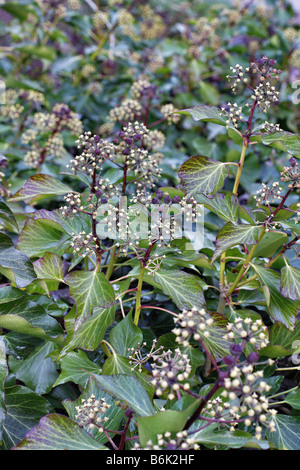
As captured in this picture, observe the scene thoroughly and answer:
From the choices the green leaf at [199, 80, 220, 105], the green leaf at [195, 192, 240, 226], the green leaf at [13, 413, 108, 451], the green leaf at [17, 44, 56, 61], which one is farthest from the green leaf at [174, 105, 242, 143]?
the green leaf at [17, 44, 56, 61]

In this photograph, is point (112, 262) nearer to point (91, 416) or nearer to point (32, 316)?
point (32, 316)

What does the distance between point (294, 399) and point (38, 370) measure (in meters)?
0.62

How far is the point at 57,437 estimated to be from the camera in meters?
0.75

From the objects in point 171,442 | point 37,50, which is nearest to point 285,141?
point 171,442

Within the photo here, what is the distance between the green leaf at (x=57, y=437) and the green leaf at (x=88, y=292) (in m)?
0.20

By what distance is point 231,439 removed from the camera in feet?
2.36

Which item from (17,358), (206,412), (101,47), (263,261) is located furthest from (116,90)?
(206,412)

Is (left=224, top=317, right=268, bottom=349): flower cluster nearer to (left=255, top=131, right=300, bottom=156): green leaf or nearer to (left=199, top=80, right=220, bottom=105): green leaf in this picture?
(left=255, top=131, right=300, bottom=156): green leaf

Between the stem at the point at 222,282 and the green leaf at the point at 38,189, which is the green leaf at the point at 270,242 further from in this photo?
the green leaf at the point at 38,189

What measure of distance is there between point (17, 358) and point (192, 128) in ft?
5.40

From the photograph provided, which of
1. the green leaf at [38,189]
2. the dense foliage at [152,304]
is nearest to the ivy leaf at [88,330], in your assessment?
the dense foliage at [152,304]

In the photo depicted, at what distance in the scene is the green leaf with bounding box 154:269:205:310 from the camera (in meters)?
0.95
